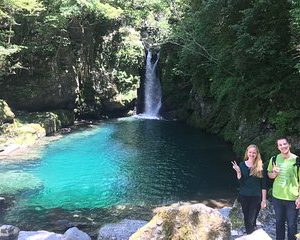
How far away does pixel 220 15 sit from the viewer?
2028cm

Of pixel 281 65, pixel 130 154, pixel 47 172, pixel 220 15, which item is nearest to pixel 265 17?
pixel 281 65

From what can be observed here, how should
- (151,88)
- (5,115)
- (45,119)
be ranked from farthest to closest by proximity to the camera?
1. (151,88)
2. (45,119)
3. (5,115)

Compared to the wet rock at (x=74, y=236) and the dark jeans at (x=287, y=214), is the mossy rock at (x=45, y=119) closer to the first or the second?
the wet rock at (x=74, y=236)

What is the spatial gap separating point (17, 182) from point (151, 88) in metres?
25.5

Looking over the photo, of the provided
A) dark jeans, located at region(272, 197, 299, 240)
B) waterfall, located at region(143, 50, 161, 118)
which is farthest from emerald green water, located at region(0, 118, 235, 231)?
waterfall, located at region(143, 50, 161, 118)

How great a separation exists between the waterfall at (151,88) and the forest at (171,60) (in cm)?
93

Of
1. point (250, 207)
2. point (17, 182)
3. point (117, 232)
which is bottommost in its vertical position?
point (17, 182)

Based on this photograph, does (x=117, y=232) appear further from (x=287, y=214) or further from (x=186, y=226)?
(x=186, y=226)

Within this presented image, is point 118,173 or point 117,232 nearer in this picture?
point 117,232

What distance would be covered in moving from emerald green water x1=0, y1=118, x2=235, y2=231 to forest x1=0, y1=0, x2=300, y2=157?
2511 mm

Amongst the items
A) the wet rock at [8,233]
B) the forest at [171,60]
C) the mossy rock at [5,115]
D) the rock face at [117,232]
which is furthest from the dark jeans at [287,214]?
the mossy rock at [5,115]

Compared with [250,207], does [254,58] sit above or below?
above

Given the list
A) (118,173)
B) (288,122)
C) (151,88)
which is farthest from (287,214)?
(151,88)

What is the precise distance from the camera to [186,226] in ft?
18.3
